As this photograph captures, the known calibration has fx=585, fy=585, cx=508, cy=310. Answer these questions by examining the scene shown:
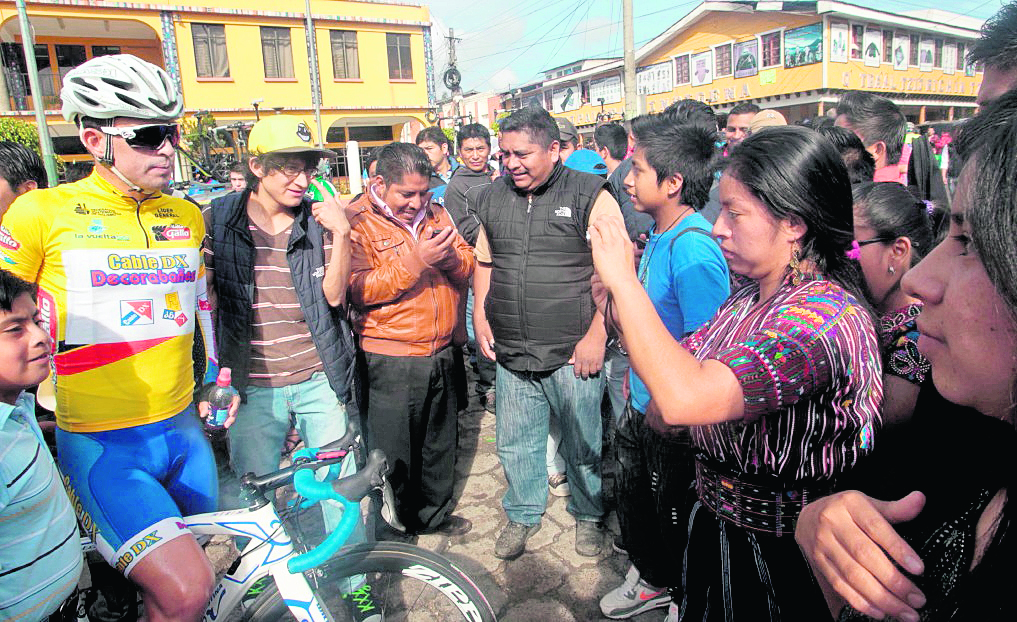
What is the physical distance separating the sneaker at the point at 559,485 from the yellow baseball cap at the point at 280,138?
2.52 metres

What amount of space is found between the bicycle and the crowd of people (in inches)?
4.8

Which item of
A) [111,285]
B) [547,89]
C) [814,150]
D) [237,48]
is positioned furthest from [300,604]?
[547,89]

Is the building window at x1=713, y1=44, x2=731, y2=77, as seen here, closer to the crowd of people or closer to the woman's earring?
the crowd of people

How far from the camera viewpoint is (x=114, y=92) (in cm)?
204

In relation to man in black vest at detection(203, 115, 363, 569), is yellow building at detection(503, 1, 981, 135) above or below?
above

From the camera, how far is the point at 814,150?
1493mm

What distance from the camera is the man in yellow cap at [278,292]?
2609mm

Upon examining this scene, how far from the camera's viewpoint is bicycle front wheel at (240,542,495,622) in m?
1.95

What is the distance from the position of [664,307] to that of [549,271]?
0.76 metres

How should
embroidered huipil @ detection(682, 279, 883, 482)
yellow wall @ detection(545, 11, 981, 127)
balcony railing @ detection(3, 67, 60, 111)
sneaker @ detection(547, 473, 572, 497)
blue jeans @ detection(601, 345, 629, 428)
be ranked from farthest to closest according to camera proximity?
balcony railing @ detection(3, 67, 60, 111) → yellow wall @ detection(545, 11, 981, 127) → sneaker @ detection(547, 473, 572, 497) → blue jeans @ detection(601, 345, 629, 428) → embroidered huipil @ detection(682, 279, 883, 482)

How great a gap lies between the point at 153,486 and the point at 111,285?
2.30 feet

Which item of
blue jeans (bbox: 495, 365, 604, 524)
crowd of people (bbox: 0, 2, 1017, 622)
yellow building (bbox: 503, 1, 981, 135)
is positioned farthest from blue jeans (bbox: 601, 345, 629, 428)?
yellow building (bbox: 503, 1, 981, 135)

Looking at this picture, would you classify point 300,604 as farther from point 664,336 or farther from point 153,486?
point 664,336

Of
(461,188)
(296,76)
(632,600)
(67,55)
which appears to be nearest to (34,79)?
(461,188)
